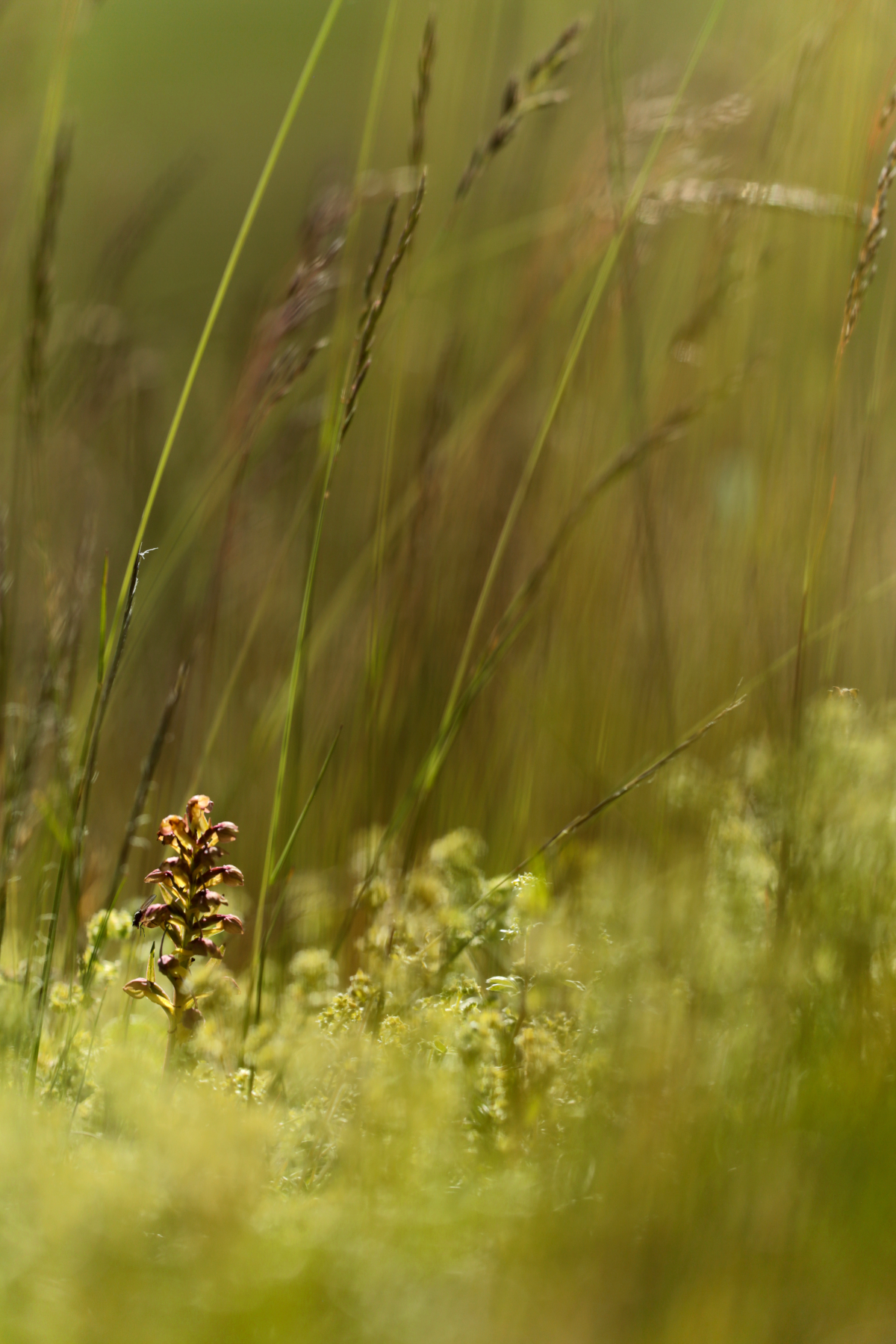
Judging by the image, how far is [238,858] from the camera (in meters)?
1.42

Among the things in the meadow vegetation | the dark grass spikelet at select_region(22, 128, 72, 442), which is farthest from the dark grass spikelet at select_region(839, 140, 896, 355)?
the dark grass spikelet at select_region(22, 128, 72, 442)

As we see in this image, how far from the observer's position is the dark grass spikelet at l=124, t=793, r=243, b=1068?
673 millimetres

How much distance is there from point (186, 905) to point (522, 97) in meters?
0.80

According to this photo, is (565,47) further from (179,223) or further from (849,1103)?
(179,223)

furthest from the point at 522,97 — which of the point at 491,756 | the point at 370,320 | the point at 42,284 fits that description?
the point at 491,756

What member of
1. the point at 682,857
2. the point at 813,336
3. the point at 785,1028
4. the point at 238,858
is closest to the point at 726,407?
Answer: the point at 813,336

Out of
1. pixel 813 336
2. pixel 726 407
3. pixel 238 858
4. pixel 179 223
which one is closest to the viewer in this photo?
pixel 813 336

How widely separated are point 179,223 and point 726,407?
5422 millimetres

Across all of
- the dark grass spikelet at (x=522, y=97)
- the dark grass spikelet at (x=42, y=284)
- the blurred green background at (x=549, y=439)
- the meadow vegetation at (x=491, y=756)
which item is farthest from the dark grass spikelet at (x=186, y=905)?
the dark grass spikelet at (x=522, y=97)

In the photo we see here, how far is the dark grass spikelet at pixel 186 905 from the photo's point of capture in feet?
2.21

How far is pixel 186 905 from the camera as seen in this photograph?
0.70m

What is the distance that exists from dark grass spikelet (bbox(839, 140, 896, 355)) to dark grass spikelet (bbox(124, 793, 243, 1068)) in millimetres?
614

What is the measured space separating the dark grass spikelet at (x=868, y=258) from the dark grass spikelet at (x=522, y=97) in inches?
12.8

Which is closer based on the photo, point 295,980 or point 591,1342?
point 591,1342
